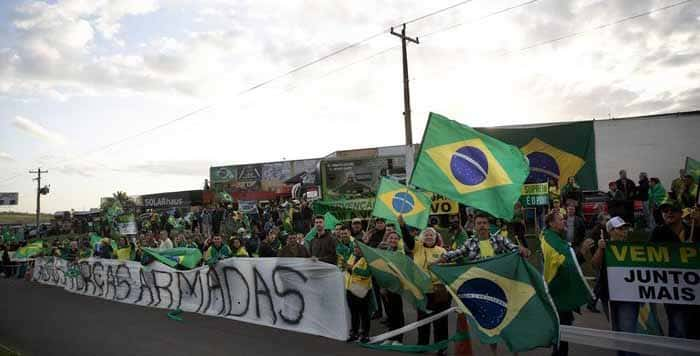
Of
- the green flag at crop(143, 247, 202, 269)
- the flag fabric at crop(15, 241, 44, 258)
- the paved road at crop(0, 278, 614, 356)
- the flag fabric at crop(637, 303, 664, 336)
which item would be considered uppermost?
the green flag at crop(143, 247, 202, 269)

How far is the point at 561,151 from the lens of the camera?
667cm

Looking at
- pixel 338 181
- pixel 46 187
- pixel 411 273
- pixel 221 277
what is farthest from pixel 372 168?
pixel 46 187

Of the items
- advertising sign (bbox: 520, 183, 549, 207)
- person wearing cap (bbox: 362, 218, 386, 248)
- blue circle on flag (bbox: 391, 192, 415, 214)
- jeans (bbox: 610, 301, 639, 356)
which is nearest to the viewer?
jeans (bbox: 610, 301, 639, 356)

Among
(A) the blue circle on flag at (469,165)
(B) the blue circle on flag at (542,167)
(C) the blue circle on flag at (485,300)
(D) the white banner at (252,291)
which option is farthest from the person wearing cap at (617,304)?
(D) the white banner at (252,291)

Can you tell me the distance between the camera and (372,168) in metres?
37.1

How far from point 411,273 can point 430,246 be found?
453 millimetres

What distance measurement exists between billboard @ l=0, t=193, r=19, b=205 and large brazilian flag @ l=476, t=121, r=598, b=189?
10031 cm

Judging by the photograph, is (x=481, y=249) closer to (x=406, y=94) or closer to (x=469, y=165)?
(x=469, y=165)

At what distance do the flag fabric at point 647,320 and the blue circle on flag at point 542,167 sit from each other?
218 centimetres

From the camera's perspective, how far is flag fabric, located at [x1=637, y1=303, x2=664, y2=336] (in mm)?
4973

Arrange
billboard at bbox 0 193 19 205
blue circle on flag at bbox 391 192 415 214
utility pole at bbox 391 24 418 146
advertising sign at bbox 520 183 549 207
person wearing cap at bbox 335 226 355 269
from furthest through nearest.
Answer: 1. billboard at bbox 0 193 19 205
2. utility pole at bbox 391 24 418 146
3. advertising sign at bbox 520 183 549 207
4. blue circle on flag at bbox 391 192 415 214
5. person wearing cap at bbox 335 226 355 269

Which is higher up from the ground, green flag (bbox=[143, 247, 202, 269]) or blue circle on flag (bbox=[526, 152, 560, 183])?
blue circle on flag (bbox=[526, 152, 560, 183])

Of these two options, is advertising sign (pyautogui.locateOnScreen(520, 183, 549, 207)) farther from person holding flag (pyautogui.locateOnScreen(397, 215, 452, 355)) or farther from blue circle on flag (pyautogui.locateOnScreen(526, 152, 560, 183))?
person holding flag (pyautogui.locateOnScreen(397, 215, 452, 355))

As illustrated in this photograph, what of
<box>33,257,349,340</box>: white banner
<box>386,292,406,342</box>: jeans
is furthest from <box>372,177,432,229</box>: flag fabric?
<box>386,292,406,342</box>: jeans
